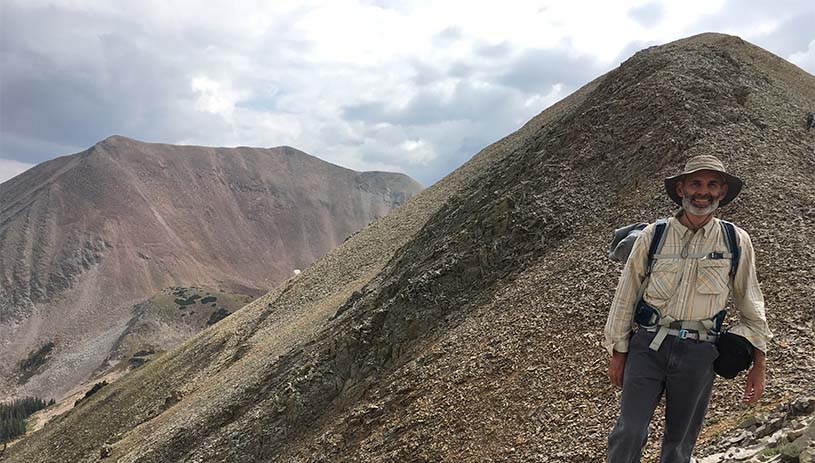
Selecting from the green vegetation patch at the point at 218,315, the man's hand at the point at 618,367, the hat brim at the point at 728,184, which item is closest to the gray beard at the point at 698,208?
the hat brim at the point at 728,184

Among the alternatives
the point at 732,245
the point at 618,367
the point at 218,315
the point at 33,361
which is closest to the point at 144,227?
the point at 33,361

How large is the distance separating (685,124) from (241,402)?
1932 cm

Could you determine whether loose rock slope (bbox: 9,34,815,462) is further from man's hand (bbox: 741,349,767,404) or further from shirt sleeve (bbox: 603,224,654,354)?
shirt sleeve (bbox: 603,224,654,354)

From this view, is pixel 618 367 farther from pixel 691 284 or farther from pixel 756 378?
pixel 756 378

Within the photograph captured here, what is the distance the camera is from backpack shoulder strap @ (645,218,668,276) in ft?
17.2

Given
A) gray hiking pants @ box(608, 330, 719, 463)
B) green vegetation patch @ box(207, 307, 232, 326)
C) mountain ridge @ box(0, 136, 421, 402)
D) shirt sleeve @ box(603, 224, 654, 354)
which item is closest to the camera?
gray hiking pants @ box(608, 330, 719, 463)

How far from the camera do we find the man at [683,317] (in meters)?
5.02

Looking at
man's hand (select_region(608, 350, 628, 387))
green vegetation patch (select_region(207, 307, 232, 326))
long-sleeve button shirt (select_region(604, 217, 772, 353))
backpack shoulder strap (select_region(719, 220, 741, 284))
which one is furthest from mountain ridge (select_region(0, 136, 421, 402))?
backpack shoulder strap (select_region(719, 220, 741, 284))

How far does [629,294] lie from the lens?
5.29m

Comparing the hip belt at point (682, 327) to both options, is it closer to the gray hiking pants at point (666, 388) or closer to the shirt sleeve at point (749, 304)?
the gray hiking pants at point (666, 388)

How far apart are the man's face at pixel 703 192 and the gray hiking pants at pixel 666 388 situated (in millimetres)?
1258

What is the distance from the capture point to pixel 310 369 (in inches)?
723

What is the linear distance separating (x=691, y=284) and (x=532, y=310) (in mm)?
9594

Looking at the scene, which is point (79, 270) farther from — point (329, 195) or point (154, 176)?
point (329, 195)
